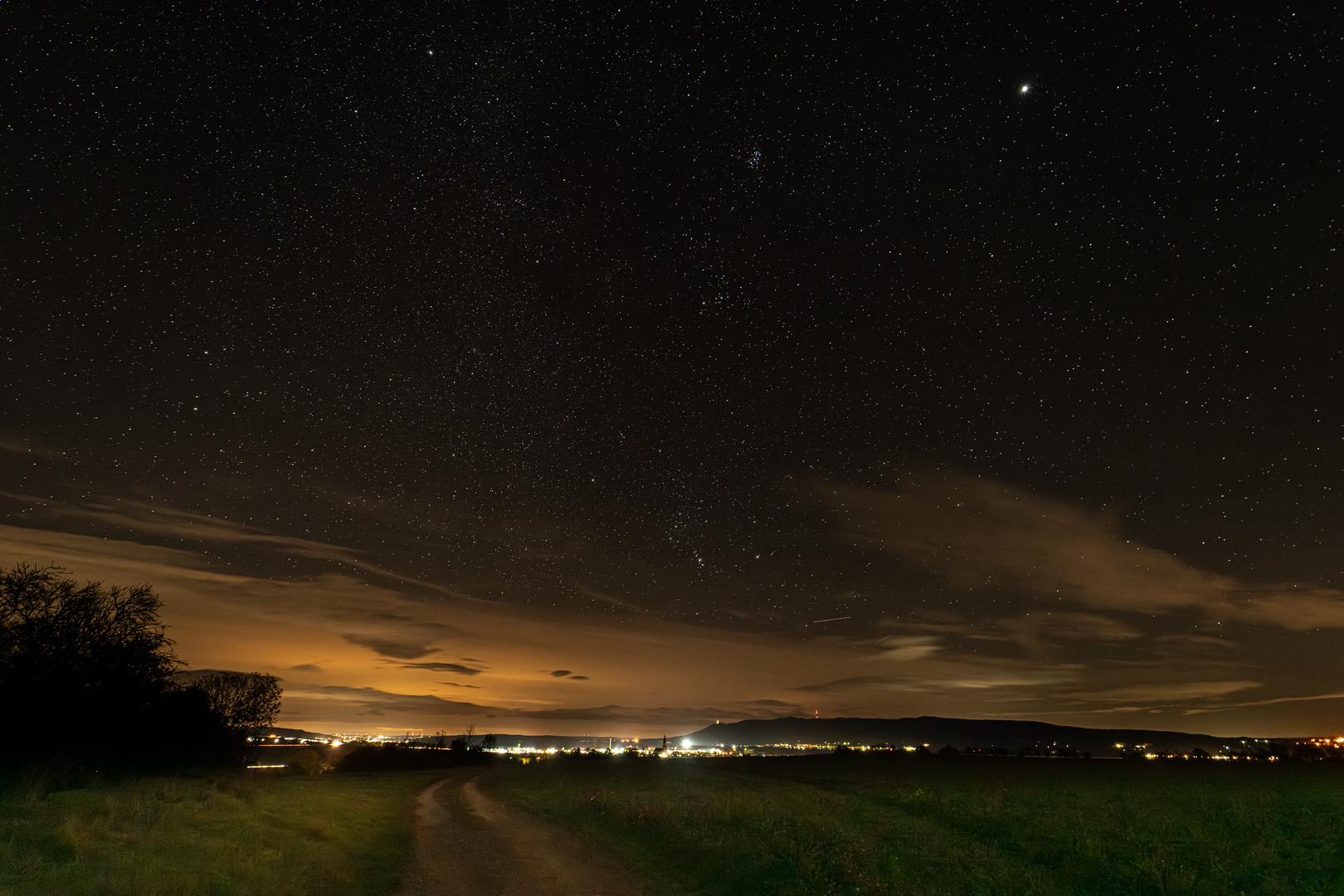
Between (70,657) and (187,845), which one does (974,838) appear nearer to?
(187,845)

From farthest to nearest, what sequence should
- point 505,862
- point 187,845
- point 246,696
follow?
point 246,696 < point 505,862 < point 187,845

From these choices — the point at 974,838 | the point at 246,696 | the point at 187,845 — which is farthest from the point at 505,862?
the point at 246,696

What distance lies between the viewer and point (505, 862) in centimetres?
1705

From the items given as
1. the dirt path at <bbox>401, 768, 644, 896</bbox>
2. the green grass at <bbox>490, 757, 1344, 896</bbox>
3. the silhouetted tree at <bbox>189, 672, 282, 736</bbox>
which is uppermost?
the silhouetted tree at <bbox>189, 672, 282, 736</bbox>

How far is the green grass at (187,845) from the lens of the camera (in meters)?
12.5

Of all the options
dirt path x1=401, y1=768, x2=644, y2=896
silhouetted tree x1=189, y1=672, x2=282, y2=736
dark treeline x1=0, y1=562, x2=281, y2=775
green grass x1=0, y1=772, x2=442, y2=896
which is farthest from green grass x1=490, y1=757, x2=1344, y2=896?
silhouetted tree x1=189, y1=672, x2=282, y2=736

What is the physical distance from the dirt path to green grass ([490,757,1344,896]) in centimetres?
105

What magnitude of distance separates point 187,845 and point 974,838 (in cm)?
1898

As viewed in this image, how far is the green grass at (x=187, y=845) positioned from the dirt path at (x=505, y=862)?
736mm

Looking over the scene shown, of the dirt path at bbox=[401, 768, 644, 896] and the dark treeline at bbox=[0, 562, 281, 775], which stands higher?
the dark treeline at bbox=[0, 562, 281, 775]

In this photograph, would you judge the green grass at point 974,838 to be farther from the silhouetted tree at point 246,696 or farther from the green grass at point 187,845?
the silhouetted tree at point 246,696

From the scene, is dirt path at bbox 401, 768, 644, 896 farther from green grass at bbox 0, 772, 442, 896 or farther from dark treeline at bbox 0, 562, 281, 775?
dark treeline at bbox 0, 562, 281, 775

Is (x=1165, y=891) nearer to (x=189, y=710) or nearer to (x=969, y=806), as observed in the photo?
(x=969, y=806)

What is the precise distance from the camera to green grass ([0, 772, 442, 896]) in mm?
12523
